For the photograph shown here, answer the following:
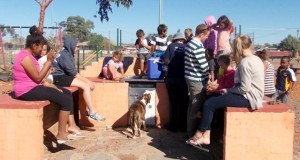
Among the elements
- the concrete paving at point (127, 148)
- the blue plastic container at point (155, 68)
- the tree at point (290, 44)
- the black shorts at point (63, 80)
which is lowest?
the concrete paving at point (127, 148)

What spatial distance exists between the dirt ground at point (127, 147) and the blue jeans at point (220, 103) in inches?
34.4

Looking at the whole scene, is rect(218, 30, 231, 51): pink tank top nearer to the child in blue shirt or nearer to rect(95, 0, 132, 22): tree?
the child in blue shirt

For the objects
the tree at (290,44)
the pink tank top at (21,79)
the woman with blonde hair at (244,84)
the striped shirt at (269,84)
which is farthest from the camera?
the tree at (290,44)

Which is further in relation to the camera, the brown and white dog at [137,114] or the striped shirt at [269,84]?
the striped shirt at [269,84]

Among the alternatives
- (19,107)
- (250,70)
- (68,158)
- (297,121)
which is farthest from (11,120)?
(297,121)

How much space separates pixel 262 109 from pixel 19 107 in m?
3.27

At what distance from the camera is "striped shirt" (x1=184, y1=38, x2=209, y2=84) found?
5598 millimetres

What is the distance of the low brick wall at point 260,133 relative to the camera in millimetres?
4754

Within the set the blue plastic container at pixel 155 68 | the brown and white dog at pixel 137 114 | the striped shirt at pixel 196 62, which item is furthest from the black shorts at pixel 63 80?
the striped shirt at pixel 196 62

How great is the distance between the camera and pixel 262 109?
4.76 metres

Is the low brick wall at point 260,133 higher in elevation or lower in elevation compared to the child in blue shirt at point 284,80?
lower

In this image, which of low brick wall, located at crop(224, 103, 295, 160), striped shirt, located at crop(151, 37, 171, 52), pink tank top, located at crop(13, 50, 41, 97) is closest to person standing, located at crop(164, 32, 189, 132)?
striped shirt, located at crop(151, 37, 171, 52)

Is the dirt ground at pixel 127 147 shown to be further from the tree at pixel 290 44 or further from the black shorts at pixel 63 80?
the tree at pixel 290 44

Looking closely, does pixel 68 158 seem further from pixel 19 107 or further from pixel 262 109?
pixel 262 109
